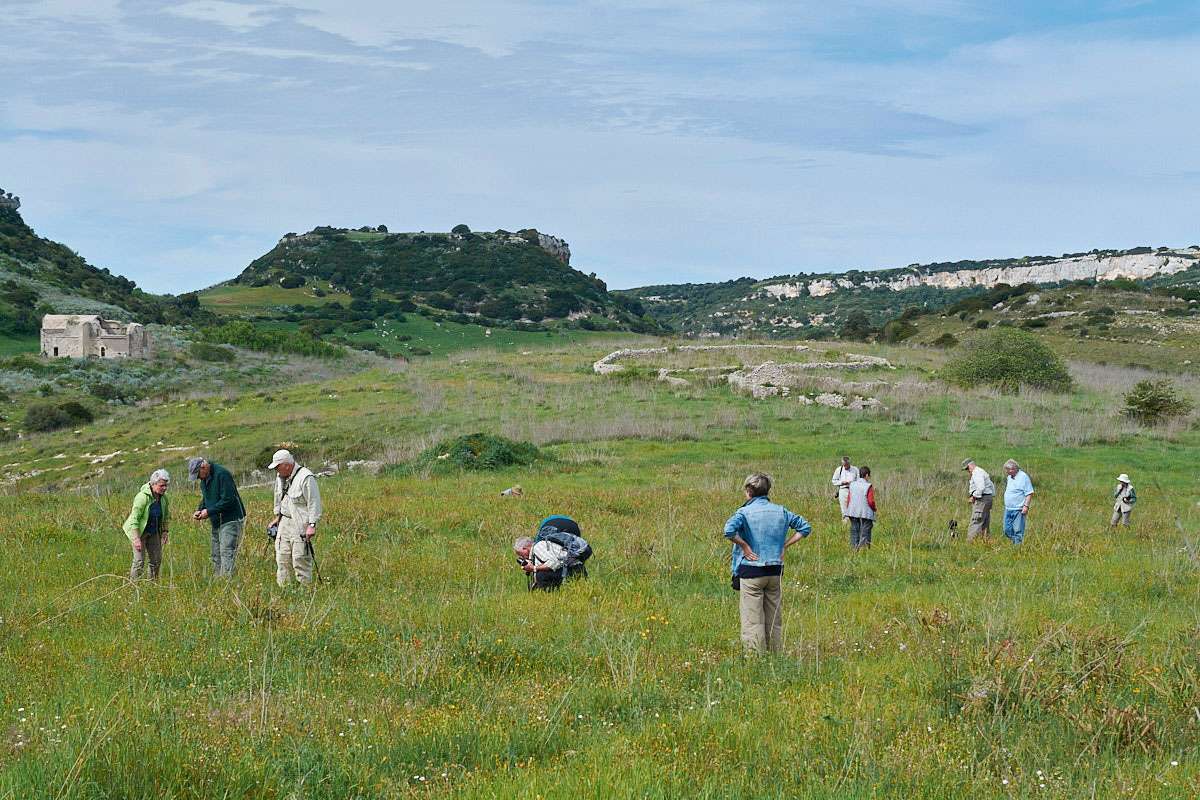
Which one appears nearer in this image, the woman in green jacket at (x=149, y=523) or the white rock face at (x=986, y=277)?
the woman in green jacket at (x=149, y=523)

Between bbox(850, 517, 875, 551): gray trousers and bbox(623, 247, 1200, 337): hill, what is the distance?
114552 mm

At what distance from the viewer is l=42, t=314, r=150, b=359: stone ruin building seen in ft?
194

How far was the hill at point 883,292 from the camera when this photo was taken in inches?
5817

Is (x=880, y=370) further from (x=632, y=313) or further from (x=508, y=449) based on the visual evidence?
(x=632, y=313)

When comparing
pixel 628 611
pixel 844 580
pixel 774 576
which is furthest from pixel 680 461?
pixel 774 576

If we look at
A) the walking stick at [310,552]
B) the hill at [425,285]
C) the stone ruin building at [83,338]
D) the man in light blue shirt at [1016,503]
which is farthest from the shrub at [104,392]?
the man in light blue shirt at [1016,503]

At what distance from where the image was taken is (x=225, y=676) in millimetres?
7016

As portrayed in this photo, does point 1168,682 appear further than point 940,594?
No

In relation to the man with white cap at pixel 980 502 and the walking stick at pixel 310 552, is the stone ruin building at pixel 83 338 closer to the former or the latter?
the walking stick at pixel 310 552

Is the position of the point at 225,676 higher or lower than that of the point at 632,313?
lower

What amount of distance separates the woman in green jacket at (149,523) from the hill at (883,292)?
11999 centimetres

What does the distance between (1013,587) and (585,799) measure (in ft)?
29.1

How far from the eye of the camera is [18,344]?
213 ft

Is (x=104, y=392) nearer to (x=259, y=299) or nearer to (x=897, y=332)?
(x=897, y=332)
